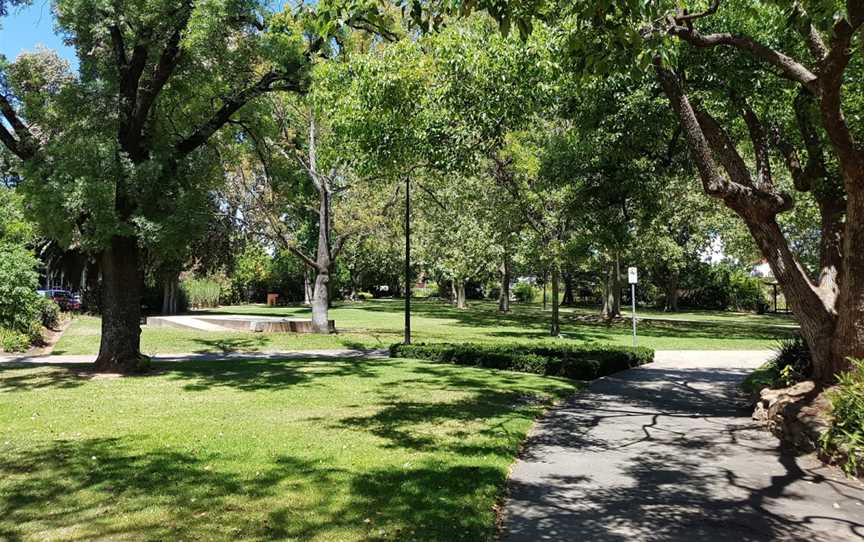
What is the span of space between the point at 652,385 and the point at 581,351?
276 cm

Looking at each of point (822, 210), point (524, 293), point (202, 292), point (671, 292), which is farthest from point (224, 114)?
point (524, 293)

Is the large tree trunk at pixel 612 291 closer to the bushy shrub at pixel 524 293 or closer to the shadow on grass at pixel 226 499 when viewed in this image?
the shadow on grass at pixel 226 499

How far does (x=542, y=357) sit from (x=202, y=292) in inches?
1425

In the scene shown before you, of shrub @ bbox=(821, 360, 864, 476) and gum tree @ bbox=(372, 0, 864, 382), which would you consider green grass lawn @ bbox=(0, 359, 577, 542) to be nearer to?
shrub @ bbox=(821, 360, 864, 476)

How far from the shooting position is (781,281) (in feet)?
29.2

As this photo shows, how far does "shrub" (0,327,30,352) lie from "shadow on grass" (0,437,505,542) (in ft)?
42.4

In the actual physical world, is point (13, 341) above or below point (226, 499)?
above

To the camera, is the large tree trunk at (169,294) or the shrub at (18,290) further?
the large tree trunk at (169,294)

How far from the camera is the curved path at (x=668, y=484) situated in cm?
481

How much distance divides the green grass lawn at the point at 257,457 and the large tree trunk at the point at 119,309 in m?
1.03

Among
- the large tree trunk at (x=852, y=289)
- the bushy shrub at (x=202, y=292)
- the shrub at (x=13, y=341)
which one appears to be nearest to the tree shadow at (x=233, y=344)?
the shrub at (x=13, y=341)

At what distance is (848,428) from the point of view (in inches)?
253

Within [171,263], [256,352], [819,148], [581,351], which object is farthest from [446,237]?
[819,148]

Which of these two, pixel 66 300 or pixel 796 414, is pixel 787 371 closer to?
pixel 796 414
